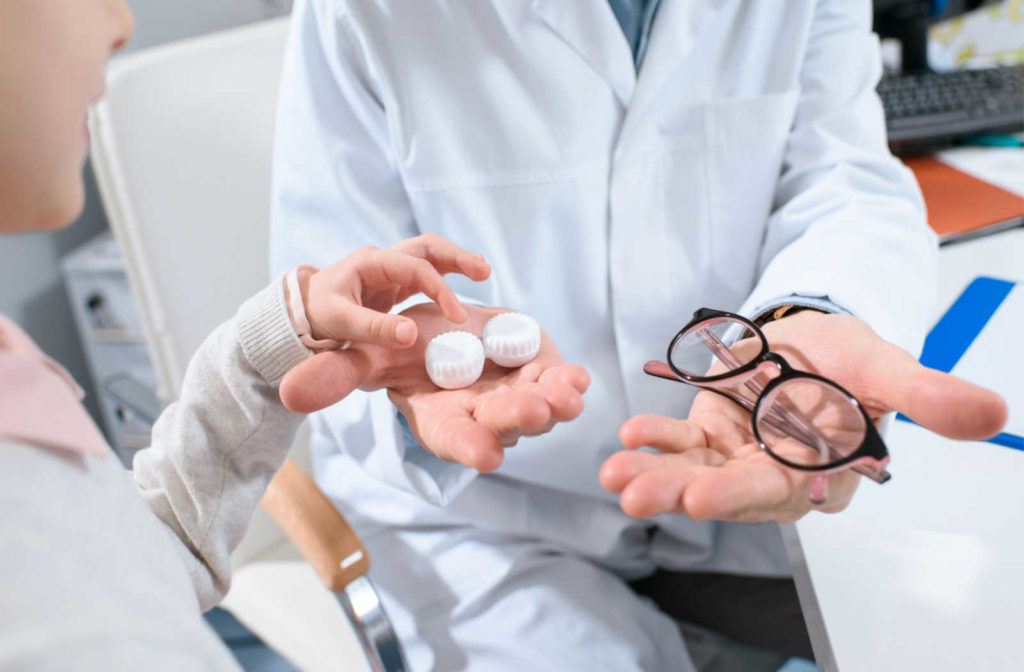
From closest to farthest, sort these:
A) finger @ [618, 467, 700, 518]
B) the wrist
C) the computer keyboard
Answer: finger @ [618, 467, 700, 518]
the wrist
the computer keyboard

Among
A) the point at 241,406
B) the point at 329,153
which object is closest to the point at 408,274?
the point at 241,406

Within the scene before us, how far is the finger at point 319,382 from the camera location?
0.49m

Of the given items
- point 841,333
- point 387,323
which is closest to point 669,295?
point 841,333

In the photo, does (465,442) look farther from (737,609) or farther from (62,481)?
(737,609)

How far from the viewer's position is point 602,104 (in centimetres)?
76

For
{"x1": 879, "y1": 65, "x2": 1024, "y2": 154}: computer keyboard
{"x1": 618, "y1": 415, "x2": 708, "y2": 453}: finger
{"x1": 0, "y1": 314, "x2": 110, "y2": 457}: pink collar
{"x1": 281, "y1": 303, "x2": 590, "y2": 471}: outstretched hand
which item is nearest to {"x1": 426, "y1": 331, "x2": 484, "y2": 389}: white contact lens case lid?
{"x1": 281, "y1": 303, "x2": 590, "y2": 471}: outstretched hand

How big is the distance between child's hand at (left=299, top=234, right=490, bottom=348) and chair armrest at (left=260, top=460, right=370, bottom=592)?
0.22 m

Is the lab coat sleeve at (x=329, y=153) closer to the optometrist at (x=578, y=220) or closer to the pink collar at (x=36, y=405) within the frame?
the optometrist at (x=578, y=220)

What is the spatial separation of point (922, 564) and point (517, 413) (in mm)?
299

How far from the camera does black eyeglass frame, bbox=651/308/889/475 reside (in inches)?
17.0

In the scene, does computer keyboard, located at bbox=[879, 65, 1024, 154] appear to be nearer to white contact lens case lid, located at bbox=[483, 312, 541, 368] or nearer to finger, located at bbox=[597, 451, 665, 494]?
white contact lens case lid, located at bbox=[483, 312, 541, 368]

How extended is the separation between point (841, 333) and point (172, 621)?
1.48 ft

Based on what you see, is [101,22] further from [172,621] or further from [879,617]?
[879,617]

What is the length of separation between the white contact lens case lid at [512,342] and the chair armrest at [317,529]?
0.24 metres
